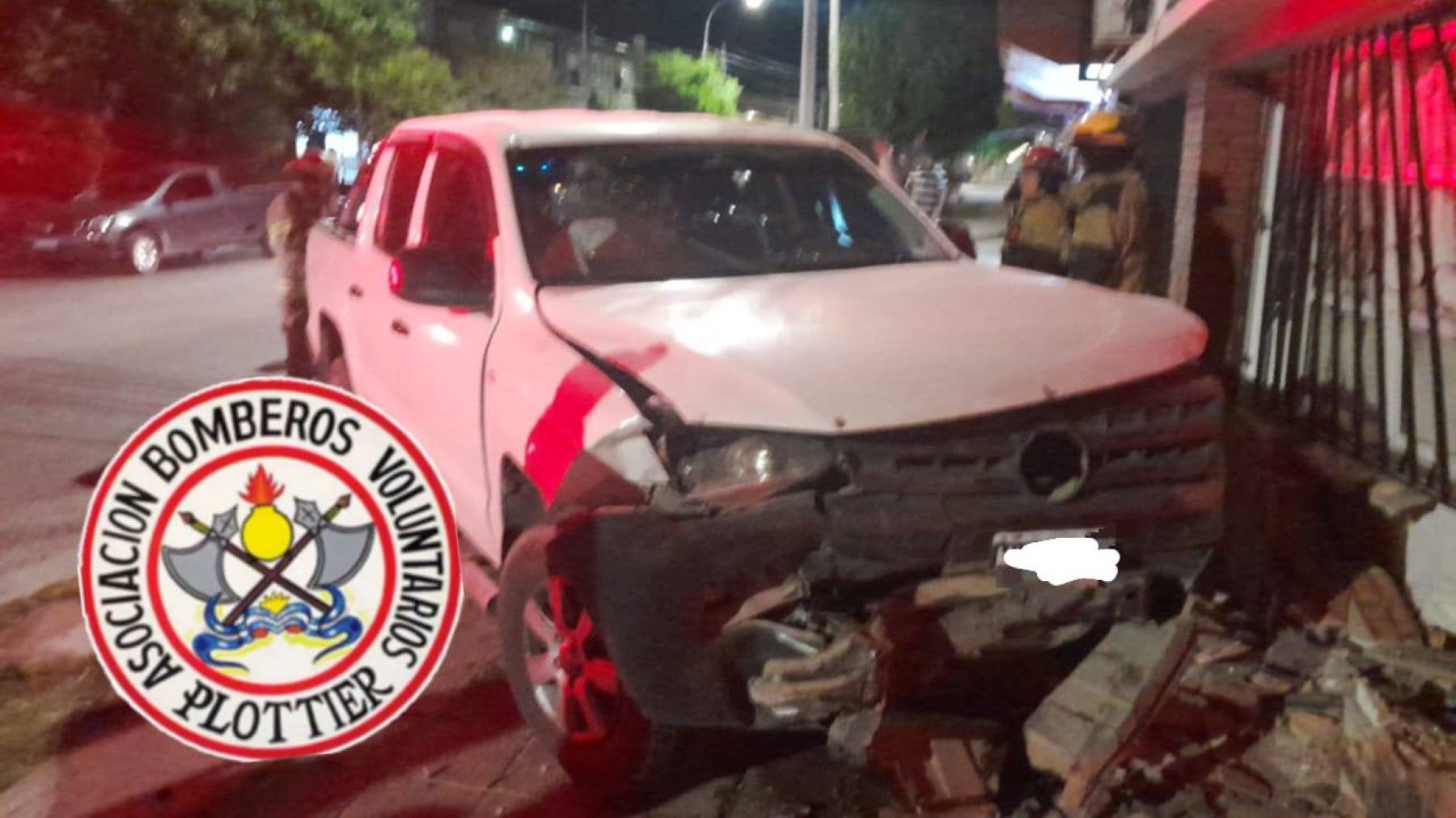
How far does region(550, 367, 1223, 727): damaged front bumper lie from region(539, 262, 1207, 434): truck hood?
0.10 meters

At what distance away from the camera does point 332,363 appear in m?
5.43

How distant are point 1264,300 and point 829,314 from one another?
11.7ft

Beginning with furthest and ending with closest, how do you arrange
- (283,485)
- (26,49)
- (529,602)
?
(26,49), (529,602), (283,485)

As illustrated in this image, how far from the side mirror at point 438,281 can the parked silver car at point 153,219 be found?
42.4 ft

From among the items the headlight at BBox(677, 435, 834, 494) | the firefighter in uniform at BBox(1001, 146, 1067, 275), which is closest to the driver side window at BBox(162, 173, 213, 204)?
the firefighter in uniform at BBox(1001, 146, 1067, 275)

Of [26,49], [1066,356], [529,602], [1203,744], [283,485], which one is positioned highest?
[26,49]

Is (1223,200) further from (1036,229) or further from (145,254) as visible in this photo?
(145,254)

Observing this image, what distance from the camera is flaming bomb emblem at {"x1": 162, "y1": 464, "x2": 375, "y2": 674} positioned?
2623 millimetres

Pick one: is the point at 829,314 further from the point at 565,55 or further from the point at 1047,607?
the point at 565,55

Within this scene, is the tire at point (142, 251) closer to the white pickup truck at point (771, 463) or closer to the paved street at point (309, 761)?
the paved street at point (309, 761)

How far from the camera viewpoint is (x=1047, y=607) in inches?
120

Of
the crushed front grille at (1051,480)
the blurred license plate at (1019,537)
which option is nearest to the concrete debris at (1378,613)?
the crushed front grille at (1051,480)

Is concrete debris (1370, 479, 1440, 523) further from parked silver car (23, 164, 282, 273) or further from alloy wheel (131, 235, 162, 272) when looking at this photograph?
alloy wheel (131, 235, 162, 272)

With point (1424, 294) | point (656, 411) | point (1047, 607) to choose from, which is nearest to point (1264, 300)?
point (1424, 294)
